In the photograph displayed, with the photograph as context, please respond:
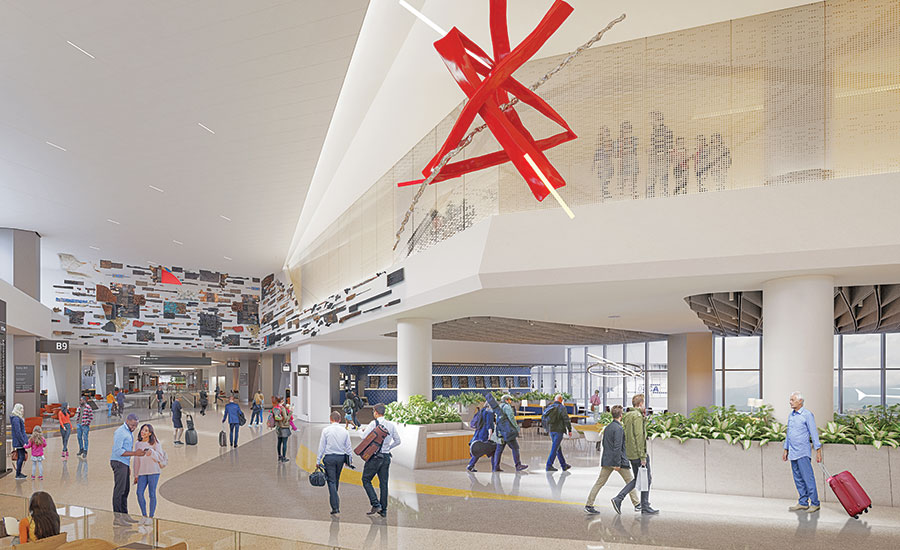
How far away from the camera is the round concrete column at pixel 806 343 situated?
9227 millimetres

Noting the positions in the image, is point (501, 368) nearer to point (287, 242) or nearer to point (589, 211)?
point (287, 242)

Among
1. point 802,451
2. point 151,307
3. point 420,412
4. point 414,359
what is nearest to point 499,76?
point 802,451

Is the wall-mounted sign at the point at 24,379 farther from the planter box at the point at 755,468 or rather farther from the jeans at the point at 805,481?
the jeans at the point at 805,481

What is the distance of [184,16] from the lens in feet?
27.7

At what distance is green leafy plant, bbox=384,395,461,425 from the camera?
1428 cm

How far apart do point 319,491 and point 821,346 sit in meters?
7.91

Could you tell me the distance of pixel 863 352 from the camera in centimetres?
2303

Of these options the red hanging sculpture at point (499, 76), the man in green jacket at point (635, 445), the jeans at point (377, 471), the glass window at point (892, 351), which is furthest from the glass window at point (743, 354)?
the jeans at point (377, 471)

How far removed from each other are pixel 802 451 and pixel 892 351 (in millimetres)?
17517

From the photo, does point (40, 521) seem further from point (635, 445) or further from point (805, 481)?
point (805, 481)

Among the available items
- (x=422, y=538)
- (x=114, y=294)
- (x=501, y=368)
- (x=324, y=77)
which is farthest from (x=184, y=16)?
(x=114, y=294)

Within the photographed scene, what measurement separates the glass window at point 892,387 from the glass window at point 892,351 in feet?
0.91

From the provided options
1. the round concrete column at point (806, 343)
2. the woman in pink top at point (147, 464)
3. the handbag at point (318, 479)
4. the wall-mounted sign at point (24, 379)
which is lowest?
the wall-mounted sign at point (24, 379)

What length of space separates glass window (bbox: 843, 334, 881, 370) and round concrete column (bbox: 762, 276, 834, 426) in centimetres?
1585
